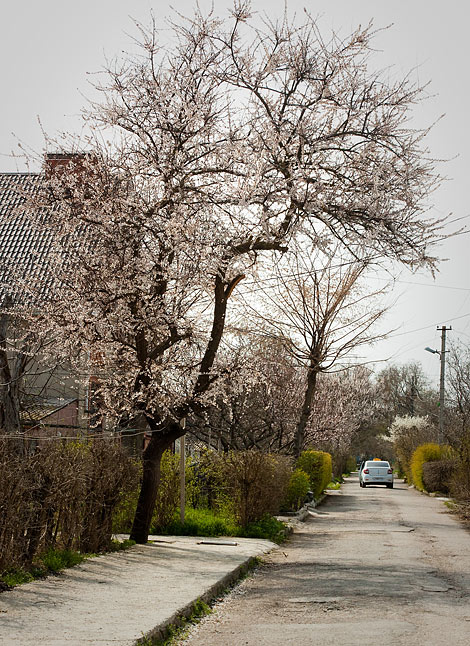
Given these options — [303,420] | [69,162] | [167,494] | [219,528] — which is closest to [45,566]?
[69,162]

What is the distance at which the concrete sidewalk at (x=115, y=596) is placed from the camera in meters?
6.58

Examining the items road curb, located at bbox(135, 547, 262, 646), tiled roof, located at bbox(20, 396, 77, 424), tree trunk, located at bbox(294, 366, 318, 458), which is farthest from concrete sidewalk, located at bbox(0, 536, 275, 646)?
tree trunk, located at bbox(294, 366, 318, 458)

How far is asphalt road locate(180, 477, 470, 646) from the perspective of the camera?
23.8 feet

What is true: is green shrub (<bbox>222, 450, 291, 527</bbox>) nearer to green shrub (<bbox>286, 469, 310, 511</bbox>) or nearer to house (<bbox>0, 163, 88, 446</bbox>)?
house (<bbox>0, 163, 88, 446</bbox>)

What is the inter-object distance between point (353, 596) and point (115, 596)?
2.71m

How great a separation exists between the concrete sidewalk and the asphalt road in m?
0.38

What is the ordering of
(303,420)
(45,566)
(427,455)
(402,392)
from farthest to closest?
(402,392) → (427,455) → (303,420) → (45,566)

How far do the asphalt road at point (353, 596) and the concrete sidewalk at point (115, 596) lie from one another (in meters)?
→ 0.38

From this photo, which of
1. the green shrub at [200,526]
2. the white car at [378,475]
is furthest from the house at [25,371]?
the white car at [378,475]

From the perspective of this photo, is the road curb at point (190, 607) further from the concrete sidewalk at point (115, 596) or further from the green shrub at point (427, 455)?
the green shrub at point (427, 455)

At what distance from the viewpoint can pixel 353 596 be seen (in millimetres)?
9406

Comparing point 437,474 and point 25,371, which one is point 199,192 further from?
point 437,474

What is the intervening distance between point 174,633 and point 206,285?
283 inches

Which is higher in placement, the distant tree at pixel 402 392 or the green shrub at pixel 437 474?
the distant tree at pixel 402 392
